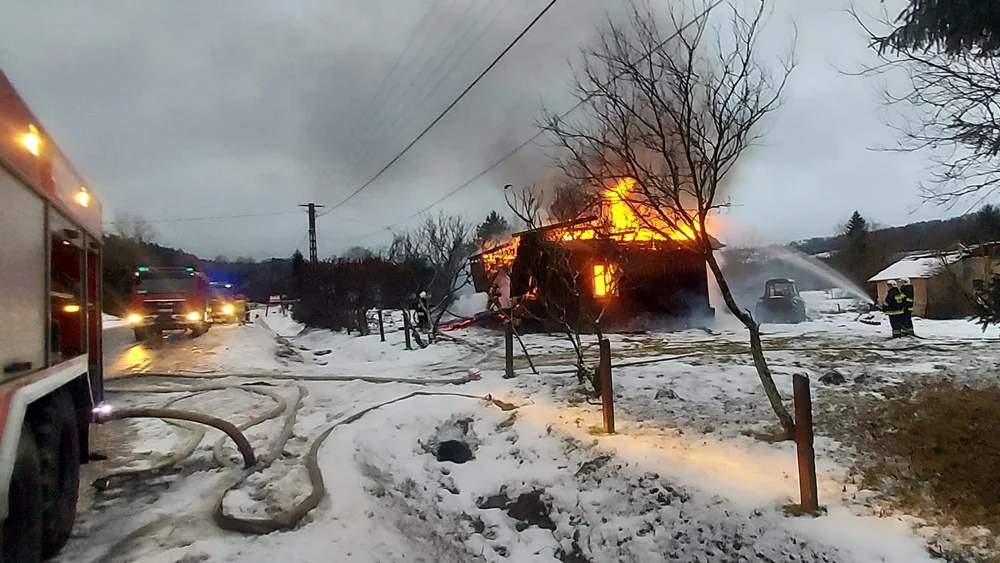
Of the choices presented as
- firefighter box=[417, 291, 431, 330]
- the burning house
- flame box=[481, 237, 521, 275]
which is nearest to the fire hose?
the burning house

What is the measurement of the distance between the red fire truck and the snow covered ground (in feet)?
2.45

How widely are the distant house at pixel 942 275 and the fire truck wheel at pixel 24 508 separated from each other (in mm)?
6500

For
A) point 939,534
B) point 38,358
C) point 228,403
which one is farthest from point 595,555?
point 228,403

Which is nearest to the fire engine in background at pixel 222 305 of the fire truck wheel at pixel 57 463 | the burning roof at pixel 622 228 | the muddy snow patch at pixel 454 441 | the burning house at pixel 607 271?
the burning house at pixel 607 271

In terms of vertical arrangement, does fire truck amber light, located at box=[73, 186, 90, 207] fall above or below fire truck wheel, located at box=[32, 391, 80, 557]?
above

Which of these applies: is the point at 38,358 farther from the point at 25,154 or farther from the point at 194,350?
the point at 194,350

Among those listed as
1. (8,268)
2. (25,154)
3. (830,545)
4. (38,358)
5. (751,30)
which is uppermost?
(751,30)

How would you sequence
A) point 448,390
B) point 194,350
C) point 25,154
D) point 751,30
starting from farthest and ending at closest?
point 194,350 → point 448,390 → point 751,30 → point 25,154

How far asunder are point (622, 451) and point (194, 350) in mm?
14939

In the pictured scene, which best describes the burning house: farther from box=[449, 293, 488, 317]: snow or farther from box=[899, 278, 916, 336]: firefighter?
box=[449, 293, 488, 317]: snow

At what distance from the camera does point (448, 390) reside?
33.1ft

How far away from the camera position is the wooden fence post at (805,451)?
460 cm

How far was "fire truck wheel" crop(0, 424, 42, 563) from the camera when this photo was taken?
346 centimetres

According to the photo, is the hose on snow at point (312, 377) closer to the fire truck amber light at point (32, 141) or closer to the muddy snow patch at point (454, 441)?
the muddy snow patch at point (454, 441)
